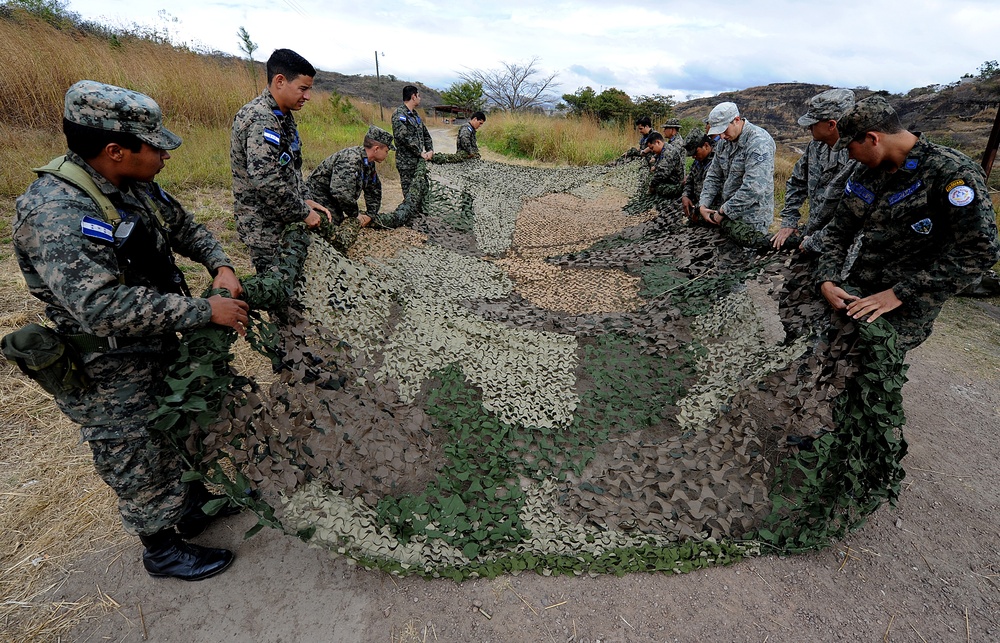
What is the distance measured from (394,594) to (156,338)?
59.7 inches

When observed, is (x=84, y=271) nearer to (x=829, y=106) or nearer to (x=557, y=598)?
(x=557, y=598)

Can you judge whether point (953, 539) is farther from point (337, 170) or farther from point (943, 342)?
point (337, 170)

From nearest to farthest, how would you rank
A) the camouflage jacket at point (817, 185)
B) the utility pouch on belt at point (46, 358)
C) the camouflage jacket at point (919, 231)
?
the utility pouch on belt at point (46, 358), the camouflage jacket at point (919, 231), the camouflage jacket at point (817, 185)

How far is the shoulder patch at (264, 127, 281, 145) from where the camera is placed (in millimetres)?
2994

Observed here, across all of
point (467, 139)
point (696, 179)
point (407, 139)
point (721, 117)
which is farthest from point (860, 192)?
point (467, 139)

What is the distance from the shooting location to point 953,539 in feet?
7.89

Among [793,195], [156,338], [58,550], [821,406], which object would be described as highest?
[793,195]

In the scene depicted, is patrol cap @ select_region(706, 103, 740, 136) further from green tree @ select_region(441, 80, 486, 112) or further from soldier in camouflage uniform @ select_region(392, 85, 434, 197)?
green tree @ select_region(441, 80, 486, 112)

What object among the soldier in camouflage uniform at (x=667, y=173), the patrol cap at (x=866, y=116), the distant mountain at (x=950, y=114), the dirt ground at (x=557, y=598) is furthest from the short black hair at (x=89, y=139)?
the distant mountain at (x=950, y=114)

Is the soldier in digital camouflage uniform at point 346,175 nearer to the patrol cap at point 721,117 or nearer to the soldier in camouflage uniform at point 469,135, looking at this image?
the patrol cap at point 721,117

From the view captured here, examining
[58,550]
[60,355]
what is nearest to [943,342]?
[60,355]

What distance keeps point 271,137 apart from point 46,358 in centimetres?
200

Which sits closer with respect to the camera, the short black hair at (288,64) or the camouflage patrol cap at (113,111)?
the camouflage patrol cap at (113,111)

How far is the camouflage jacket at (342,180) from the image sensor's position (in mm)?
4359
